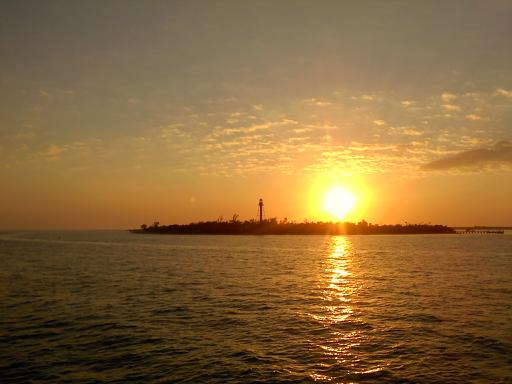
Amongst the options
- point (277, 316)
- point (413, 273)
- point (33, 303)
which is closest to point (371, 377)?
point (277, 316)

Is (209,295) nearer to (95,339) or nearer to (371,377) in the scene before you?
(95,339)

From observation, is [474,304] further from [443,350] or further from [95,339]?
[95,339]

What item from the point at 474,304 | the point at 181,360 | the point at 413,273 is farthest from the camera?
the point at 413,273

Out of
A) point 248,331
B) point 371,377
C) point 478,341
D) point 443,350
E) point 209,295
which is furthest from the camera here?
point 209,295

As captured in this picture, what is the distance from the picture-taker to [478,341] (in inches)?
977

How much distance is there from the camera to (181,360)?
2139 centimetres

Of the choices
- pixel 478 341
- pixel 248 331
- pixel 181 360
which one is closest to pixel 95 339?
pixel 181 360

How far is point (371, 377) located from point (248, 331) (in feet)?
32.3

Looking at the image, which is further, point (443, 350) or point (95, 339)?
point (95, 339)

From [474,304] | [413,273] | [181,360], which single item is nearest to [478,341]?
[474,304]

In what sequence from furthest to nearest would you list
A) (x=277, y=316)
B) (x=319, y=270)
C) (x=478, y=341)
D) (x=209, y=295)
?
1. (x=319, y=270)
2. (x=209, y=295)
3. (x=277, y=316)
4. (x=478, y=341)

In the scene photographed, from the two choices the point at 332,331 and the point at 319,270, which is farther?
the point at 319,270

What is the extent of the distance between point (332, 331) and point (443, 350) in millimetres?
6847

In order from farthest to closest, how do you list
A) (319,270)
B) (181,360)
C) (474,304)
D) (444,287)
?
(319,270)
(444,287)
(474,304)
(181,360)
